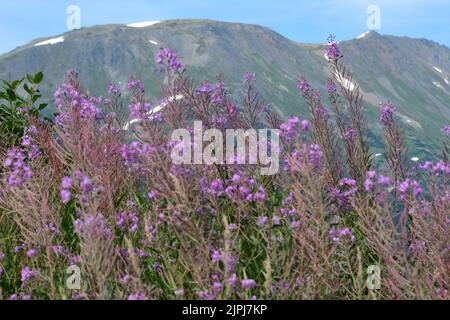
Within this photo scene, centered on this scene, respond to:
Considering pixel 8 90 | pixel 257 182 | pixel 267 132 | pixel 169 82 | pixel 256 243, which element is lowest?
pixel 256 243

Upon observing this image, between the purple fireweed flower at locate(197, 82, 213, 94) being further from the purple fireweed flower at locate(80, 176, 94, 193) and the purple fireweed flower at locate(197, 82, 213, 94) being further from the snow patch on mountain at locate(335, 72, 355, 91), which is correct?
the purple fireweed flower at locate(80, 176, 94, 193)

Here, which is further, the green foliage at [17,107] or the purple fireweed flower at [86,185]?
the green foliage at [17,107]

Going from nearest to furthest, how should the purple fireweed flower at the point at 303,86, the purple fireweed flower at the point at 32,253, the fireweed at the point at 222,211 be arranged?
the fireweed at the point at 222,211, the purple fireweed flower at the point at 32,253, the purple fireweed flower at the point at 303,86

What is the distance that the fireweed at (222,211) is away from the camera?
3.22 metres

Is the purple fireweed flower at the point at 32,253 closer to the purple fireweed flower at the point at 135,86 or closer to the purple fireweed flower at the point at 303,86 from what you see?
the purple fireweed flower at the point at 135,86

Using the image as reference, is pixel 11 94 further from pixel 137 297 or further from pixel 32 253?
pixel 137 297

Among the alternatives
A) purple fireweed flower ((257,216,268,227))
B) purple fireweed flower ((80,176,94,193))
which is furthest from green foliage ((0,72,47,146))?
purple fireweed flower ((257,216,268,227))

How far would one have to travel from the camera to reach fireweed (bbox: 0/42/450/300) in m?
3.22

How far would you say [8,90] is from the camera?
7418mm

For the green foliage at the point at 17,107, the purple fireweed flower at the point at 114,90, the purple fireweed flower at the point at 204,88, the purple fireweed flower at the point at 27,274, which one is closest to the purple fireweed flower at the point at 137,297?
the purple fireweed flower at the point at 27,274

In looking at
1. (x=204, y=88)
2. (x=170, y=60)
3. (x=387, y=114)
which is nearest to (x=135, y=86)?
(x=170, y=60)
